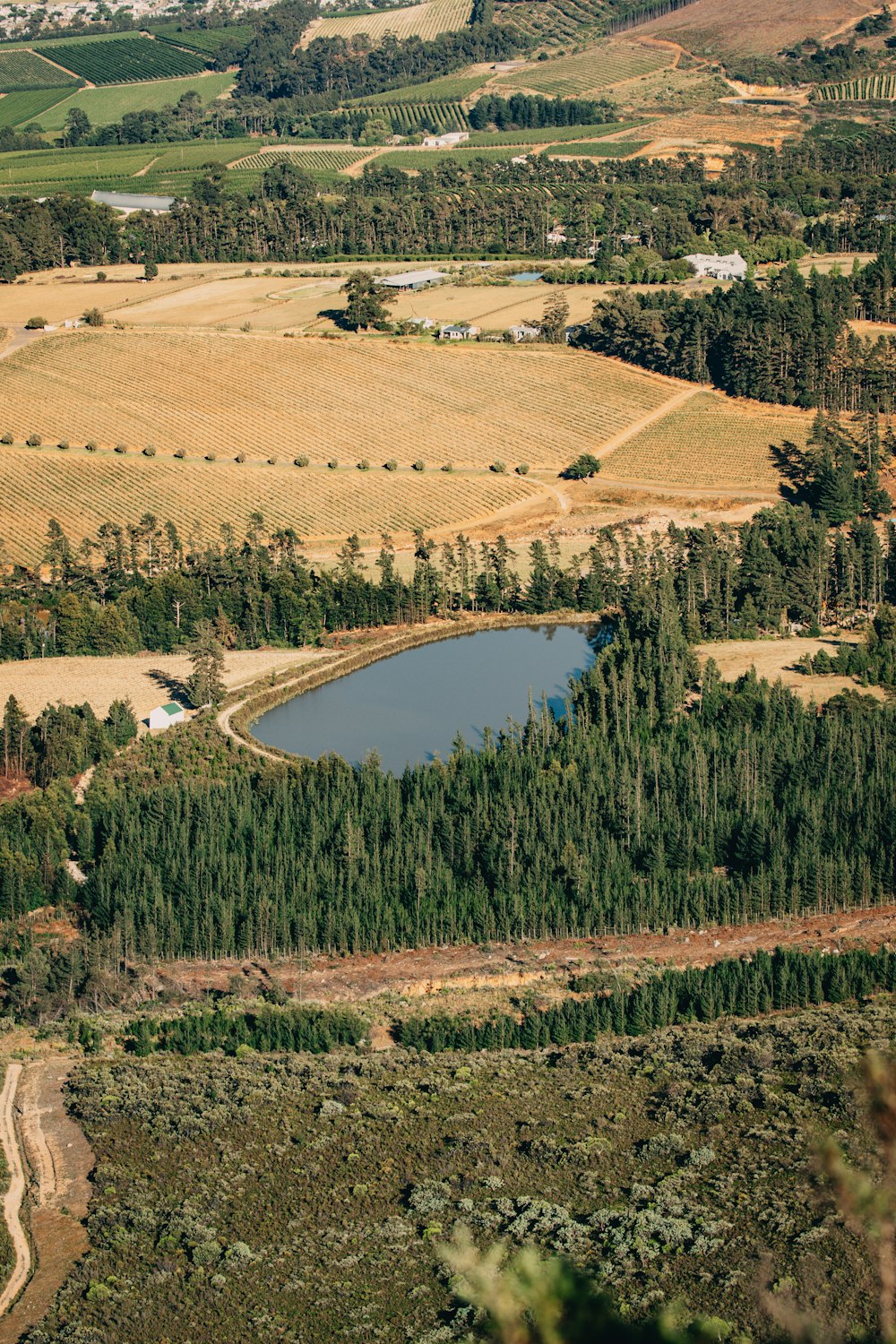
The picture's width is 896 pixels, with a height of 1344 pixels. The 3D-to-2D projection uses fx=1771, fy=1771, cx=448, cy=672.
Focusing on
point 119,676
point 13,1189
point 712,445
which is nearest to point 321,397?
point 712,445

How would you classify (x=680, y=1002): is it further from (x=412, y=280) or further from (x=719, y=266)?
→ (x=412, y=280)

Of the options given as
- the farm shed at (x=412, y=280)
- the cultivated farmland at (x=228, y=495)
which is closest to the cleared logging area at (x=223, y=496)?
the cultivated farmland at (x=228, y=495)

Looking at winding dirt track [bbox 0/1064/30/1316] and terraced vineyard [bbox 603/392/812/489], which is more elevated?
terraced vineyard [bbox 603/392/812/489]

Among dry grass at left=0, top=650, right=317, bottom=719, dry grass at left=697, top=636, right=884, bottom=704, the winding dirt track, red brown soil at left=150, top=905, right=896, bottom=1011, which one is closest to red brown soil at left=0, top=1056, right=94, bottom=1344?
the winding dirt track

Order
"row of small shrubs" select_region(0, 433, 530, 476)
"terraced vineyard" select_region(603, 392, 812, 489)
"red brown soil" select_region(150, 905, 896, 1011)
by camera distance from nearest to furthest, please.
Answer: "red brown soil" select_region(150, 905, 896, 1011) < "terraced vineyard" select_region(603, 392, 812, 489) < "row of small shrubs" select_region(0, 433, 530, 476)

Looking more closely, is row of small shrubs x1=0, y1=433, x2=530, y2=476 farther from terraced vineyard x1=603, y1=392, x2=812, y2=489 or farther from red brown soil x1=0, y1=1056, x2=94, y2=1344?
red brown soil x1=0, y1=1056, x2=94, y2=1344

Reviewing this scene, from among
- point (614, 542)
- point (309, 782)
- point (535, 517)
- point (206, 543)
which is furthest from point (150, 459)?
point (309, 782)

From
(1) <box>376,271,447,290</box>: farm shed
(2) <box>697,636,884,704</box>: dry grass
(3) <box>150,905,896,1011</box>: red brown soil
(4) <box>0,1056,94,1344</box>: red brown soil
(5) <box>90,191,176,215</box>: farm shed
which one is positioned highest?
(5) <box>90,191,176,215</box>: farm shed
